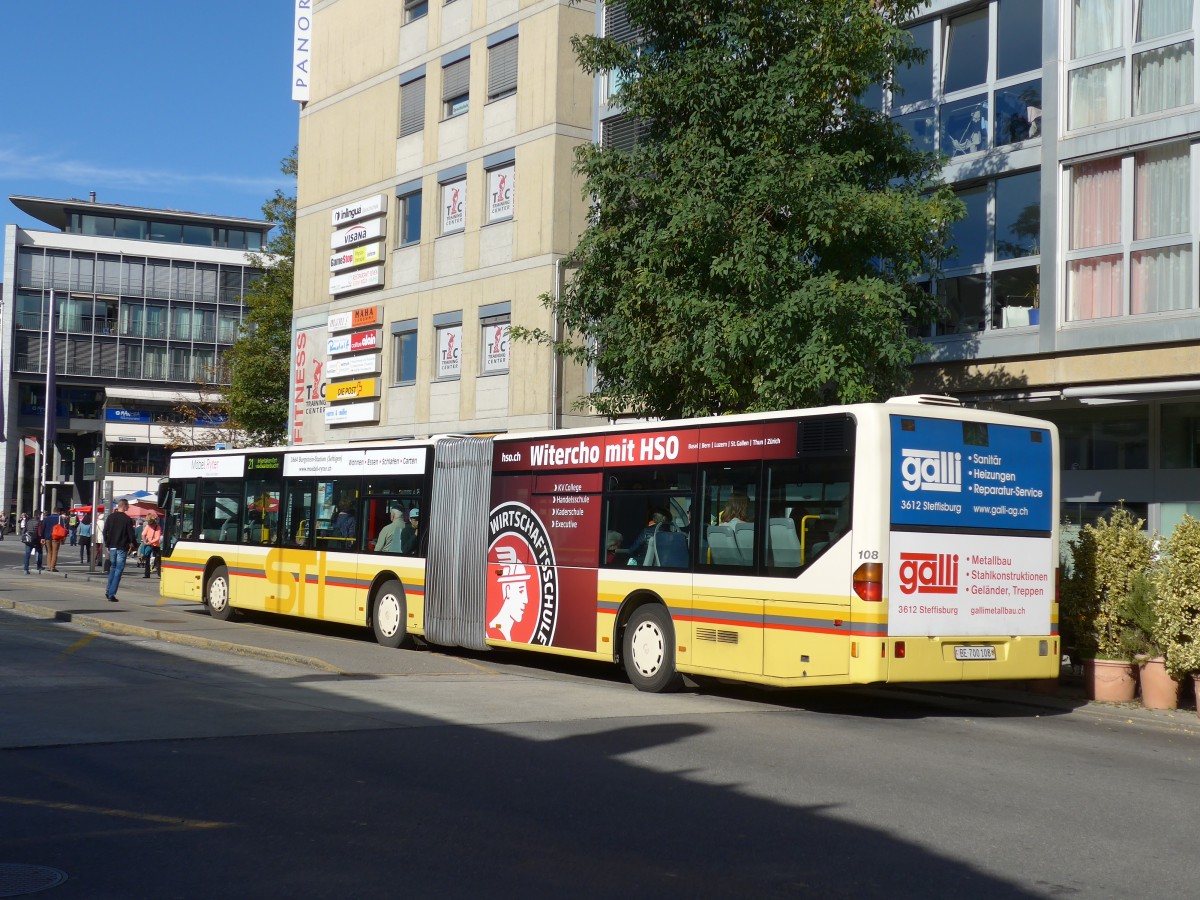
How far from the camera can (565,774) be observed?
9023mm

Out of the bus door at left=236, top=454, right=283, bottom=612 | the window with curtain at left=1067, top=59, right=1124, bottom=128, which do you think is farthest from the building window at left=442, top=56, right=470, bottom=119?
the window with curtain at left=1067, top=59, right=1124, bottom=128

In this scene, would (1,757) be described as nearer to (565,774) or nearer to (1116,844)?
(565,774)

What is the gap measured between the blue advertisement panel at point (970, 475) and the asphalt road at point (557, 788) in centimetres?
199

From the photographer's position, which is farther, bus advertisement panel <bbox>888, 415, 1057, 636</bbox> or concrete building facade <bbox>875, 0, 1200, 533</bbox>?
concrete building facade <bbox>875, 0, 1200, 533</bbox>

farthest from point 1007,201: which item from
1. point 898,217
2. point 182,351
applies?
point 182,351

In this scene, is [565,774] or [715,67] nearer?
[565,774]

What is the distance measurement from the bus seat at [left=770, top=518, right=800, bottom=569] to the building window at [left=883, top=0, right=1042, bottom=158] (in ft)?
34.1

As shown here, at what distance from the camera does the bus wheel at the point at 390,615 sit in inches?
750

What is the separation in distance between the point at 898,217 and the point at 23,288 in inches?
3041

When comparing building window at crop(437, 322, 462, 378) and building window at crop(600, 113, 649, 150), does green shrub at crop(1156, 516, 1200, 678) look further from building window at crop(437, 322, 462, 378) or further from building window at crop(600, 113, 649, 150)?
building window at crop(437, 322, 462, 378)

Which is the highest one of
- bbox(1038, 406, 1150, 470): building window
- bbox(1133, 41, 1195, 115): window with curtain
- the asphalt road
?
bbox(1133, 41, 1195, 115): window with curtain

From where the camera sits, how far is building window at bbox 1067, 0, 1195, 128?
19250 millimetres

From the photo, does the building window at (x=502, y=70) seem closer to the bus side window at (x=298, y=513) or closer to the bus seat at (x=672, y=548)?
the bus side window at (x=298, y=513)

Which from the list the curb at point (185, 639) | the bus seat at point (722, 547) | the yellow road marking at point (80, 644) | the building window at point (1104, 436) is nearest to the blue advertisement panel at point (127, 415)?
the curb at point (185, 639)
